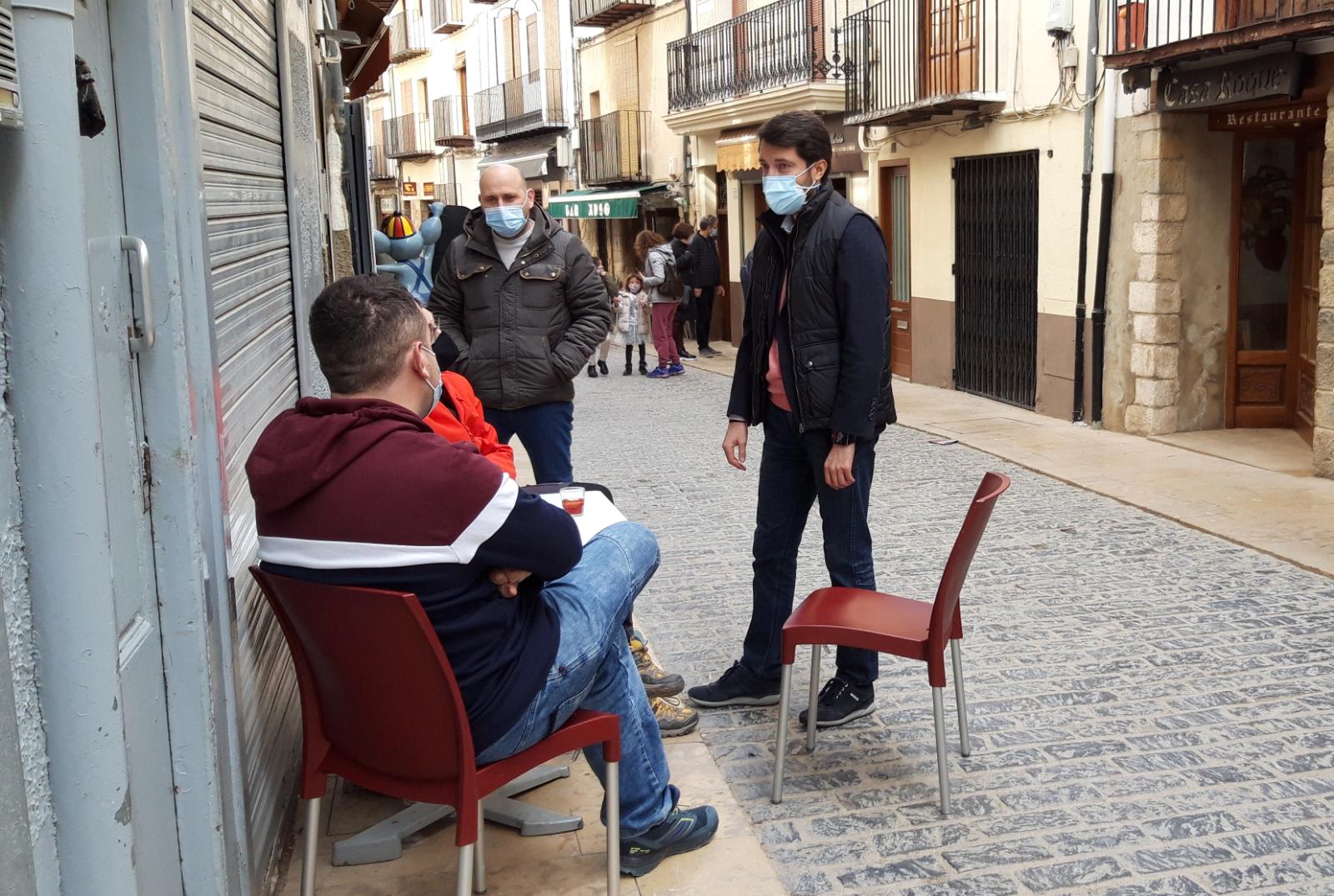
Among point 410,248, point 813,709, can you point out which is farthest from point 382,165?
point 813,709

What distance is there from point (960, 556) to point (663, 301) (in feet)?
42.0

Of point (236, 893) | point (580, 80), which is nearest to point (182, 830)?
point (236, 893)

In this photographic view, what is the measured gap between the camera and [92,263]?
1.99 m

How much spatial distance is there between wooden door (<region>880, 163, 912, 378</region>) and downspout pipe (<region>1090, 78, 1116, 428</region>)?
398 centimetres

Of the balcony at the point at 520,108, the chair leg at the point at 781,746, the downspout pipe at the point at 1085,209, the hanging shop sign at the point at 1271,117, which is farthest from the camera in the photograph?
the balcony at the point at 520,108

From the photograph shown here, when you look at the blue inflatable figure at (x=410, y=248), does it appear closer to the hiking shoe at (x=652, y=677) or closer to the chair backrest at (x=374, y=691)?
the hiking shoe at (x=652, y=677)

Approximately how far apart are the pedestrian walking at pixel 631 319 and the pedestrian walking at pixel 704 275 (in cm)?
64

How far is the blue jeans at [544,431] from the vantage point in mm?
4992

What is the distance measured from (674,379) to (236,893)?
13.3m

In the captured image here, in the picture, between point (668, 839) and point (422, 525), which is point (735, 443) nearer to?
point (668, 839)

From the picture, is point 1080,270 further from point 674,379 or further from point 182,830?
point 182,830

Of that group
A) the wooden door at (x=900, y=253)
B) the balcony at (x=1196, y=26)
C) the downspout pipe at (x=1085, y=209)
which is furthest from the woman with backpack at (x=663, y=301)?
the balcony at (x=1196, y=26)

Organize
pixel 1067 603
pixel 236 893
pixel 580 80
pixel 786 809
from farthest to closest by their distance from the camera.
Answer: pixel 580 80, pixel 1067 603, pixel 786 809, pixel 236 893

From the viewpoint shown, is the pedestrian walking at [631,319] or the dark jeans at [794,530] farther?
the pedestrian walking at [631,319]
